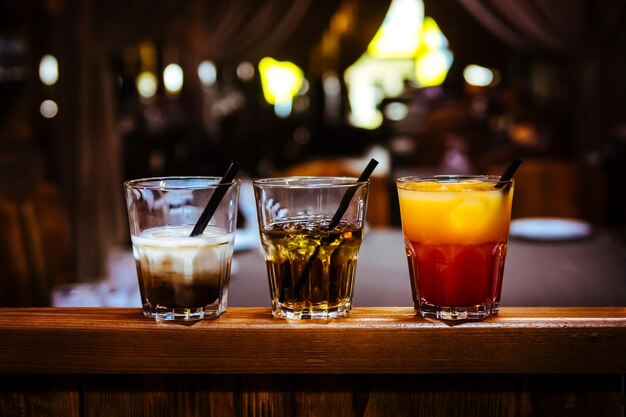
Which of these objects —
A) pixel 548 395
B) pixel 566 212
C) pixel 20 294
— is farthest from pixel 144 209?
pixel 566 212

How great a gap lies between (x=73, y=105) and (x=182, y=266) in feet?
11.3

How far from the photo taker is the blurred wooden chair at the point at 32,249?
2.09m

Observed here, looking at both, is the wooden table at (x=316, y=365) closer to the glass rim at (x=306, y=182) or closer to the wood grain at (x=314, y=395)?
the wood grain at (x=314, y=395)

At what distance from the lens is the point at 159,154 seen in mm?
7195

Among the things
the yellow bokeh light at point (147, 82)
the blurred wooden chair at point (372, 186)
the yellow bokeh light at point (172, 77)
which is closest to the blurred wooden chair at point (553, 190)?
the blurred wooden chair at point (372, 186)

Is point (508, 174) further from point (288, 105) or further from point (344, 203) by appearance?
point (288, 105)

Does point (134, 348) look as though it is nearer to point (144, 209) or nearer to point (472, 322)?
point (144, 209)

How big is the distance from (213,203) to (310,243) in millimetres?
126

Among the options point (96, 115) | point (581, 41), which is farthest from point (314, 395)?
point (581, 41)

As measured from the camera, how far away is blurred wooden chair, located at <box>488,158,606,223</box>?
290 cm

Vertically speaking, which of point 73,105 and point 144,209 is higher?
point 73,105

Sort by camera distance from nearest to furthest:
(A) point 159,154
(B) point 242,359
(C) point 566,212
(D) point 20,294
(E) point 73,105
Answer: (B) point 242,359 < (D) point 20,294 < (C) point 566,212 < (E) point 73,105 < (A) point 159,154

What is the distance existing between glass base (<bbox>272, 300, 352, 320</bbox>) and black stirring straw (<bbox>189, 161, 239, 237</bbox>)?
13 centimetres

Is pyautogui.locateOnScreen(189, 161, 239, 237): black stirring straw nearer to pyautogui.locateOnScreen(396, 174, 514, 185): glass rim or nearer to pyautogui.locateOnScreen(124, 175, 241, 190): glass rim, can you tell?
pyautogui.locateOnScreen(124, 175, 241, 190): glass rim
